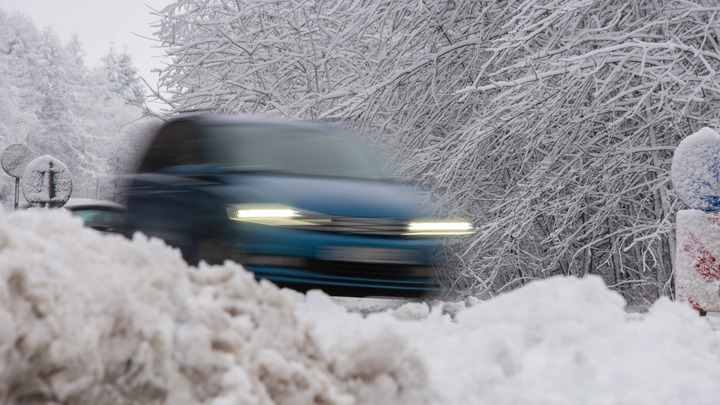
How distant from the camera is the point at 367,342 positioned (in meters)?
2.69

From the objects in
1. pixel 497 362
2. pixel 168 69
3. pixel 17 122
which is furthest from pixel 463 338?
pixel 17 122

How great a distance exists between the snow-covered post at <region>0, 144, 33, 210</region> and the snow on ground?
52.2ft

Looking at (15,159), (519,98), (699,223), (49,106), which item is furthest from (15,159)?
(49,106)

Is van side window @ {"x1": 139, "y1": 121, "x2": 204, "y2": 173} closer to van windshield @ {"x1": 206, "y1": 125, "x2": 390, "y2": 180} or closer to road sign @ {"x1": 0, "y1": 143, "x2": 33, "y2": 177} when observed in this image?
van windshield @ {"x1": 206, "y1": 125, "x2": 390, "y2": 180}

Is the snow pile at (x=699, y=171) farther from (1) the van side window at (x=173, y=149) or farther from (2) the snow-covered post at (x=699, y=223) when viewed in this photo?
(1) the van side window at (x=173, y=149)

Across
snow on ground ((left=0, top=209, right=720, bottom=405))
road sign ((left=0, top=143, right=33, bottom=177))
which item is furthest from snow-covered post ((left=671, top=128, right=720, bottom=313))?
road sign ((left=0, top=143, right=33, bottom=177))

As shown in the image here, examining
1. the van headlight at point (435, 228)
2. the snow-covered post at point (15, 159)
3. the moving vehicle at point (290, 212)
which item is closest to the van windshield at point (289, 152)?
the moving vehicle at point (290, 212)

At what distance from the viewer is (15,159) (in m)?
17.3

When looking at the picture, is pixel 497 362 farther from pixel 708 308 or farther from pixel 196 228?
pixel 708 308

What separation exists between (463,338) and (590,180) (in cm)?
636

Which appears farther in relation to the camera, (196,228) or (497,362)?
(196,228)

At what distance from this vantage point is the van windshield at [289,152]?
18.2ft

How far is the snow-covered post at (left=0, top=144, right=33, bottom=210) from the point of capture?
17062mm

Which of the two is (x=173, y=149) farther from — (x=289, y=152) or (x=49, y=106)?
(x=49, y=106)
